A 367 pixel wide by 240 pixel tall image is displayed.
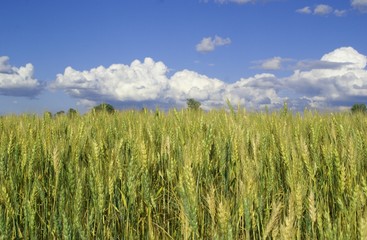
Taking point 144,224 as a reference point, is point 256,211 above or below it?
above

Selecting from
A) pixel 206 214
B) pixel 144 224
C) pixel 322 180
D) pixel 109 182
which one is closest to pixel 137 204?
pixel 144 224

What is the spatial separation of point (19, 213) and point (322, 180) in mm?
1452

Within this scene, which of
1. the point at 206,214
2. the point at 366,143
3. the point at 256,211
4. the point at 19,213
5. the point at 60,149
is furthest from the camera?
the point at 366,143

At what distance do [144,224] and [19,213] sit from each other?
1.97 feet

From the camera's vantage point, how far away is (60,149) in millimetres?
2008

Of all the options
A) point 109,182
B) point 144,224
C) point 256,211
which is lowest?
point 144,224

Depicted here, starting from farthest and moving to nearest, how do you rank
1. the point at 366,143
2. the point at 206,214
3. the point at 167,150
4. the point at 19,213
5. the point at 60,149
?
the point at 366,143 → the point at 167,150 → the point at 60,149 → the point at 19,213 → the point at 206,214

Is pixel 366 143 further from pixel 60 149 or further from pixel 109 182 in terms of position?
pixel 60 149

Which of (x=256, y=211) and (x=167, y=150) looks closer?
(x=256, y=211)

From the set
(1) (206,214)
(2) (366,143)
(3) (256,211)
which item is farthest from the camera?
(2) (366,143)

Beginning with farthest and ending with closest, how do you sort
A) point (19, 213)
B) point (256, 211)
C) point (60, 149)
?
point (60, 149), point (19, 213), point (256, 211)

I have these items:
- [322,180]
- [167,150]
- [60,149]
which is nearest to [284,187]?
[322,180]

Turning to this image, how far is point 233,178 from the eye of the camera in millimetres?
1896

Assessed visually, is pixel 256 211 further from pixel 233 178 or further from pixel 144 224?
pixel 144 224
